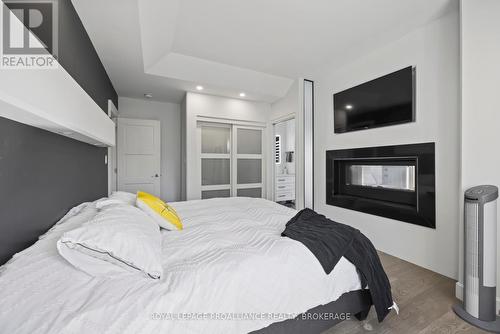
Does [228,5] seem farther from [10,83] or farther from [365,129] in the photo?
[365,129]

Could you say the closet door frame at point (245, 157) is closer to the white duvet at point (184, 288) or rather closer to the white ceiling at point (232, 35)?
the white ceiling at point (232, 35)

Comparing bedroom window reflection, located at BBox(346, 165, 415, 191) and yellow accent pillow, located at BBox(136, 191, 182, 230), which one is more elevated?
bedroom window reflection, located at BBox(346, 165, 415, 191)

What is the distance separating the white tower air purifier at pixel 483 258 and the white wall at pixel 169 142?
439 centimetres

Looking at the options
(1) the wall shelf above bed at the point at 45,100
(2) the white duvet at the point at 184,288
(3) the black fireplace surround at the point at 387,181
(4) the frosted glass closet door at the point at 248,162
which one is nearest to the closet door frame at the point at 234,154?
(4) the frosted glass closet door at the point at 248,162

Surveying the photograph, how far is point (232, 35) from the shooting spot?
254 cm

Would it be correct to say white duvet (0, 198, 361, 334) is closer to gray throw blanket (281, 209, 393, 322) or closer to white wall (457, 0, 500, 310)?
gray throw blanket (281, 209, 393, 322)

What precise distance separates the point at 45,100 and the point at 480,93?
9.77 feet

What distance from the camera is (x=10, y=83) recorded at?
0.72m

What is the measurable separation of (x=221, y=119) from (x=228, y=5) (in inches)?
86.8

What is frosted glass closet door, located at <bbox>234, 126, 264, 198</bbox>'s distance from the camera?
4348 millimetres

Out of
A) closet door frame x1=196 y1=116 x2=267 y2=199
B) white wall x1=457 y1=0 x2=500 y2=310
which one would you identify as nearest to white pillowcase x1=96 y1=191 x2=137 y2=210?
closet door frame x1=196 y1=116 x2=267 y2=199

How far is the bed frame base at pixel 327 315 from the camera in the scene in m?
1.14

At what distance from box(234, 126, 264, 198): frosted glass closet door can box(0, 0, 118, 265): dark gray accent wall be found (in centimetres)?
252

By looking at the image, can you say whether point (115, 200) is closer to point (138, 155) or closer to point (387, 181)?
point (138, 155)
